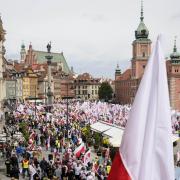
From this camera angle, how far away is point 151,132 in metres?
4.68

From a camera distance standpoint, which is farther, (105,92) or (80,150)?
(105,92)

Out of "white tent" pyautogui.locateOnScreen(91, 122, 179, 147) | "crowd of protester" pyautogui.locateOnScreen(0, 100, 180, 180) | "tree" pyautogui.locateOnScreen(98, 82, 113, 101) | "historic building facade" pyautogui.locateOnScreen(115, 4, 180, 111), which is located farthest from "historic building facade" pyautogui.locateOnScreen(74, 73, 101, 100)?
"white tent" pyautogui.locateOnScreen(91, 122, 179, 147)

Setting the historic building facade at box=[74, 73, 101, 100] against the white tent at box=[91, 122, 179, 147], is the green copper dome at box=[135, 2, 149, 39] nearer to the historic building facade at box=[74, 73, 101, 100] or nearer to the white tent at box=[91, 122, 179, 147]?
the historic building facade at box=[74, 73, 101, 100]

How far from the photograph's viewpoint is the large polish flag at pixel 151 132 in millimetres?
4645

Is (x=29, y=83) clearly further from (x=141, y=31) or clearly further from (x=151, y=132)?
(x=151, y=132)

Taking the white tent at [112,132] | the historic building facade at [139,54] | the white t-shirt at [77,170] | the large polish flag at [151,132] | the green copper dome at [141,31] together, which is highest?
the green copper dome at [141,31]

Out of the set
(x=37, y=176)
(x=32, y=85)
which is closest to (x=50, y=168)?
(x=37, y=176)

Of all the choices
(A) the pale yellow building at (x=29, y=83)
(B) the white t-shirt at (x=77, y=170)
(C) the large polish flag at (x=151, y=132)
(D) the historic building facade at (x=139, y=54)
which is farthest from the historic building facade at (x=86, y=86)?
(C) the large polish flag at (x=151, y=132)

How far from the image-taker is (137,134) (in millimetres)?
4723

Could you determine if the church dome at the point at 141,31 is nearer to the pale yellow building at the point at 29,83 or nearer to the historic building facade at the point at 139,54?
the historic building facade at the point at 139,54

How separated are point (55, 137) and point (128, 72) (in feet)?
351

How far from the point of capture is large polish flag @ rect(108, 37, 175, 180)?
4.64m

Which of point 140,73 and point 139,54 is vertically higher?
point 139,54

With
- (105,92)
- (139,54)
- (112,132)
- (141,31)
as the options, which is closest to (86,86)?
(105,92)
